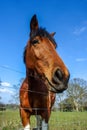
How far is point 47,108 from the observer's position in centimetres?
454

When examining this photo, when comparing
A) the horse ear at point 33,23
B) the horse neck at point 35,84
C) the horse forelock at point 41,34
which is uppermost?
the horse ear at point 33,23

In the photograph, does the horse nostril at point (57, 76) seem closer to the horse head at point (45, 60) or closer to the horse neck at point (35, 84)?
the horse head at point (45, 60)

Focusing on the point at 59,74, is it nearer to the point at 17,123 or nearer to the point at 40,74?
the point at 40,74

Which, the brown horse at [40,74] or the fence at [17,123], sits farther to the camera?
the fence at [17,123]

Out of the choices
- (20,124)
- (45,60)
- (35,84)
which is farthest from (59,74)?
(20,124)

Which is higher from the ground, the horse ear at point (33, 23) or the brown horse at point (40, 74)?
the horse ear at point (33, 23)

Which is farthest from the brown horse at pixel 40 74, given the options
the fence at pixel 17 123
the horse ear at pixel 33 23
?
the fence at pixel 17 123

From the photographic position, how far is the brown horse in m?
3.35

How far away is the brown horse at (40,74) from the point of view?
11.0 ft

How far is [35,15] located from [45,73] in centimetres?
122

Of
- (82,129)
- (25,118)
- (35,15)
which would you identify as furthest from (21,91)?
(82,129)

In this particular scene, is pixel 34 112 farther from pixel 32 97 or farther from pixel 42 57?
pixel 42 57

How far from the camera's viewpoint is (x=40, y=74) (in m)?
3.89

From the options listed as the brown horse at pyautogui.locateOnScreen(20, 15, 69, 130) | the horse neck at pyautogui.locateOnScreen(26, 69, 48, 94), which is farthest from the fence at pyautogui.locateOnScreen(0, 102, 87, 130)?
the horse neck at pyautogui.locateOnScreen(26, 69, 48, 94)
